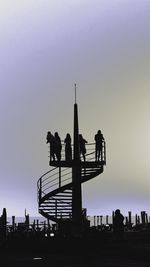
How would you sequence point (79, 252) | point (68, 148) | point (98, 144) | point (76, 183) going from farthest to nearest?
1. point (98, 144)
2. point (68, 148)
3. point (76, 183)
4. point (79, 252)

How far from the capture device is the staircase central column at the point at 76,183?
2764cm

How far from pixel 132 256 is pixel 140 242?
19.7 feet

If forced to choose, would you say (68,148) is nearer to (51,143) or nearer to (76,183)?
(51,143)

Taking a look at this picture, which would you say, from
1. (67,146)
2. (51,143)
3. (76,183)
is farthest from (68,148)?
(76,183)

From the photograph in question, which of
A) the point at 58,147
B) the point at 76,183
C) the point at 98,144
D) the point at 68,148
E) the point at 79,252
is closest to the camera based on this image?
the point at 79,252

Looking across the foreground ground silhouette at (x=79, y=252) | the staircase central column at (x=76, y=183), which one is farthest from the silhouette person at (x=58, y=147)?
the foreground ground silhouette at (x=79, y=252)

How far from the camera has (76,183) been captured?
28.0 meters

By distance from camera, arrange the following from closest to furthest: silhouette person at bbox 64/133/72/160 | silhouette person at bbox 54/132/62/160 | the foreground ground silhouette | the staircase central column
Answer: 1. the foreground ground silhouette
2. the staircase central column
3. silhouette person at bbox 54/132/62/160
4. silhouette person at bbox 64/133/72/160

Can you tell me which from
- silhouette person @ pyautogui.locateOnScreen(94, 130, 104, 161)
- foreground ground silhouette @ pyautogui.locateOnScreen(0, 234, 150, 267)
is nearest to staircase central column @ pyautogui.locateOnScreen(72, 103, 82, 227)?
silhouette person @ pyautogui.locateOnScreen(94, 130, 104, 161)

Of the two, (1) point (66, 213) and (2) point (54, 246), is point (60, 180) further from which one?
(2) point (54, 246)

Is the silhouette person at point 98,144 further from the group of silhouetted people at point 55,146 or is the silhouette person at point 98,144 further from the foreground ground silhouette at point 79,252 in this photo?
the foreground ground silhouette at point 79,252

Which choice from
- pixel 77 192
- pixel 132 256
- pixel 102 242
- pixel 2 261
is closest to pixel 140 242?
pixel 102 242

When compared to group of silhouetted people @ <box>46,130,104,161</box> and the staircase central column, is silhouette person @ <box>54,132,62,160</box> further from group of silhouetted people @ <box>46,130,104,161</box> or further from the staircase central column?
the staircase central column

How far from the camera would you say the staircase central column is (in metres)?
27.6
